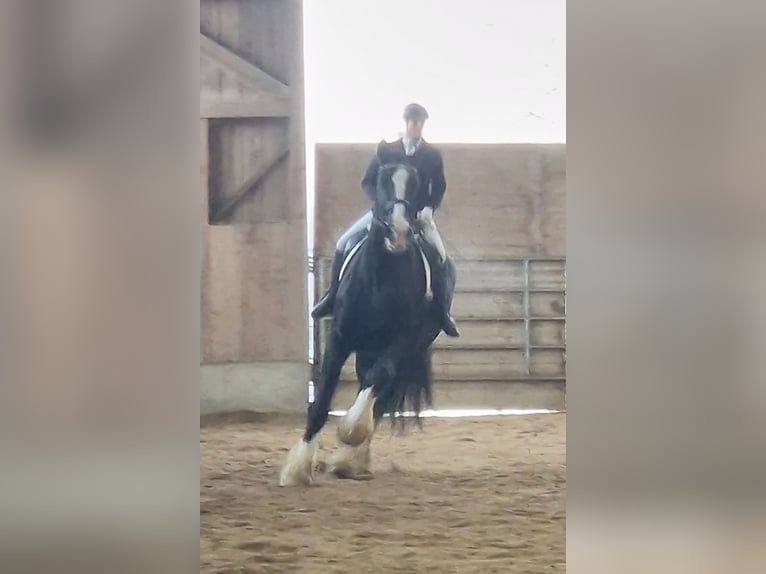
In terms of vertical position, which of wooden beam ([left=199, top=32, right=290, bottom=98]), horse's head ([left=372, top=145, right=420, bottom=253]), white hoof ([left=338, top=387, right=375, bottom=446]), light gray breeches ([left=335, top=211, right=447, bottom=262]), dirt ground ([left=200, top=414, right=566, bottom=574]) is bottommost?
dirt ground ([left=200, top=414, right=566, bottom=574])

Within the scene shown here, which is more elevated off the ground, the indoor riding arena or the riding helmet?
the riding helmet

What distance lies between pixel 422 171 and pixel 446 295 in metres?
0.30

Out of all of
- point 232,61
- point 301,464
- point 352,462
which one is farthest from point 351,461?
point 232,61

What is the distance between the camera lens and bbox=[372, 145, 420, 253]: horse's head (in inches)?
71.9

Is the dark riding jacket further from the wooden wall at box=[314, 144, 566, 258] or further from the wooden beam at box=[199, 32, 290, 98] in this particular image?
the wooden beam at box=[199, 32, 290, 98]

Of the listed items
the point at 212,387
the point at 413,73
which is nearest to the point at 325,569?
the point at 212,387

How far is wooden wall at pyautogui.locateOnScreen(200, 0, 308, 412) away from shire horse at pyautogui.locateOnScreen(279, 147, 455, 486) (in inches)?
3.4

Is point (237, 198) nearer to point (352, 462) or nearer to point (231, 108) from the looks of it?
point (231, 108)

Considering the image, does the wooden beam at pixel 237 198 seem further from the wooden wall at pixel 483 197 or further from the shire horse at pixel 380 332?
the shire horse at pixel 380 332

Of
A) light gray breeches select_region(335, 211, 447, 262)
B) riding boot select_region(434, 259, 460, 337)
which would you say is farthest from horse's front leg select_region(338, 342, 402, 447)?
light gray breeches select_region(335, 211, 447, 262)

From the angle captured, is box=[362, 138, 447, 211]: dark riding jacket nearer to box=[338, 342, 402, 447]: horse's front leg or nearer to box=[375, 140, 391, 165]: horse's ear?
box=[375, 140, 391, 165]: horse's ear

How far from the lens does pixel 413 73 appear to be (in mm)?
1832
